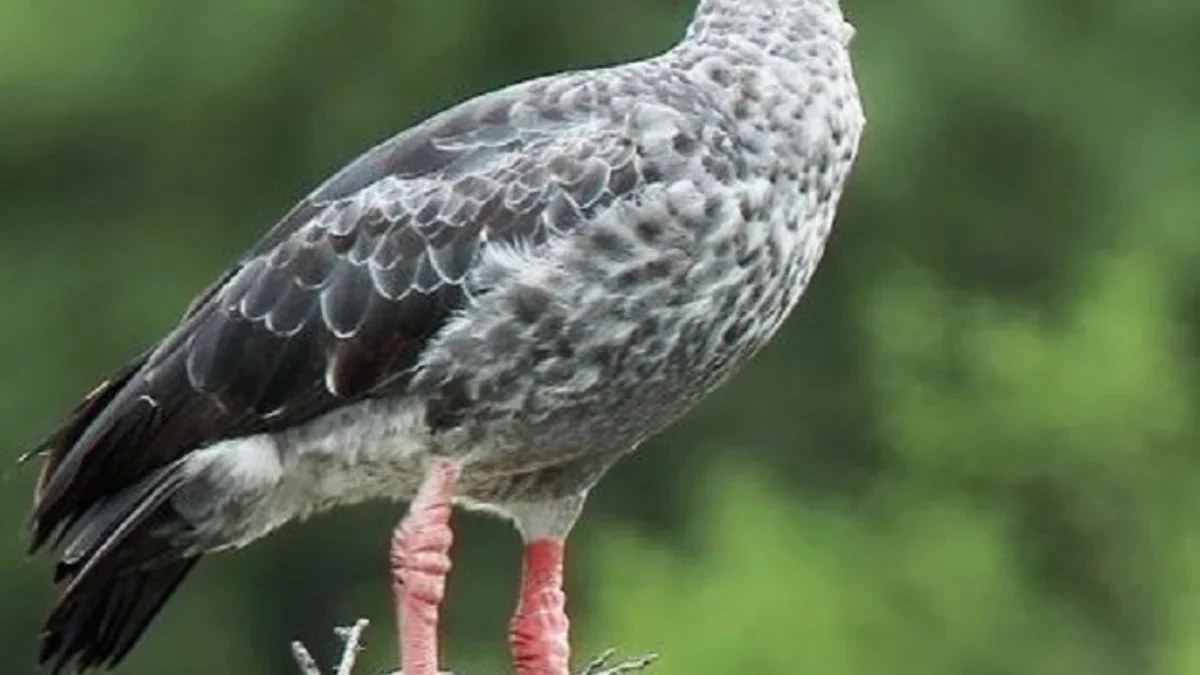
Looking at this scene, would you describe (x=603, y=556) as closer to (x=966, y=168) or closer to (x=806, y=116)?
(x=966, y=168)

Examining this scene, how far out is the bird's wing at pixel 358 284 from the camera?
18.8 ft

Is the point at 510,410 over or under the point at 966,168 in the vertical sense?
over

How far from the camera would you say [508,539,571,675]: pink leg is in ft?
19.9

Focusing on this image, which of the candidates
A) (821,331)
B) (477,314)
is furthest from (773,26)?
(821,331)

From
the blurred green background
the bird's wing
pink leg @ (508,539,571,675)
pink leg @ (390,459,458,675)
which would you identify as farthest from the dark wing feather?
the blurred green background

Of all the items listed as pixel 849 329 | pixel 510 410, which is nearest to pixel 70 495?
pixel 510 410

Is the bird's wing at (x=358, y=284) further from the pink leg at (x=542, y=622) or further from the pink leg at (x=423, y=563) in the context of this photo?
the pink leg at (x=542, y=622)

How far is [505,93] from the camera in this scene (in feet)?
19.2

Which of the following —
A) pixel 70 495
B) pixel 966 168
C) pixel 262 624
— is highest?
pixel 70 495

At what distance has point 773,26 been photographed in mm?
5832

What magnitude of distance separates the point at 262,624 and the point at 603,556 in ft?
6.92

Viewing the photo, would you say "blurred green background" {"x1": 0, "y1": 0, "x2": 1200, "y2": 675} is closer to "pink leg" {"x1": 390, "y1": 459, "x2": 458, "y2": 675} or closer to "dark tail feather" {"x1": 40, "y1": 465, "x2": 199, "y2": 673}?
"dark tail feather" {"x1": 40, "y1": 465, "x2": 199, "y2": 673}

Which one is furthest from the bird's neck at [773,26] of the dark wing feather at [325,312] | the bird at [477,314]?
the dark wing feather at [325,312]

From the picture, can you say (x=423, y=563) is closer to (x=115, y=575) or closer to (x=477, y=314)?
(x=477, y=314)
